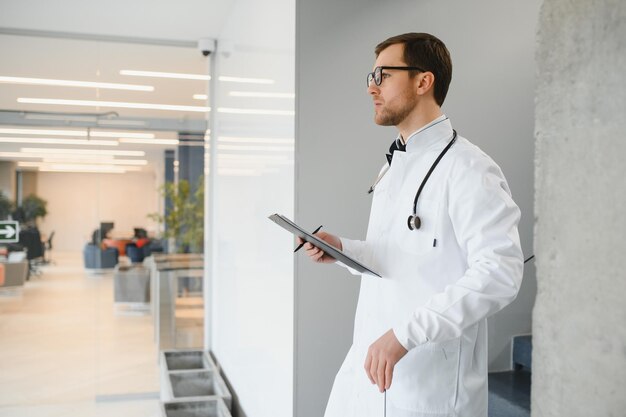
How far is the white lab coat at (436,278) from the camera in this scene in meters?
1.59

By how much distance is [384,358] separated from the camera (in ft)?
5.16

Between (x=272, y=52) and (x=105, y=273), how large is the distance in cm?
311

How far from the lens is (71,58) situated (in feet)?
18.4

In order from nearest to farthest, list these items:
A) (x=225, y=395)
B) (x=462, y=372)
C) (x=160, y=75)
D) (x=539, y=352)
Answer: (x=539, y=352) → (x=462, y=372) → (x=225, y=395) → (x=160, y=75)

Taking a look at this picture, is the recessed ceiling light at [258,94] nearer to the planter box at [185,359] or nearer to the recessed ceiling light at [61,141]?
the recessed ceiling light at [61,141]

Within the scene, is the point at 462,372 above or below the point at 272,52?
below

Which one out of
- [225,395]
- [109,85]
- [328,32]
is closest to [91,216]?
[109,85]

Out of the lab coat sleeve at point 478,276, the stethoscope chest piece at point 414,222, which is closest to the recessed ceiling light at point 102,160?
the stethoscope chest piece at point 414,222

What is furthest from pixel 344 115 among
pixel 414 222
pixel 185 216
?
pixel 185 216

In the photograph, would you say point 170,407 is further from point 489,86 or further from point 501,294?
point 501,294

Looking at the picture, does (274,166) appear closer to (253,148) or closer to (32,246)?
(253,148)

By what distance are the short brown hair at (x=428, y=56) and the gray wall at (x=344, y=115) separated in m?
1.09

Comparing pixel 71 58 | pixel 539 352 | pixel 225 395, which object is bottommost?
pixel 225 395

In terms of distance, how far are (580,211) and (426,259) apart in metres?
0.97
